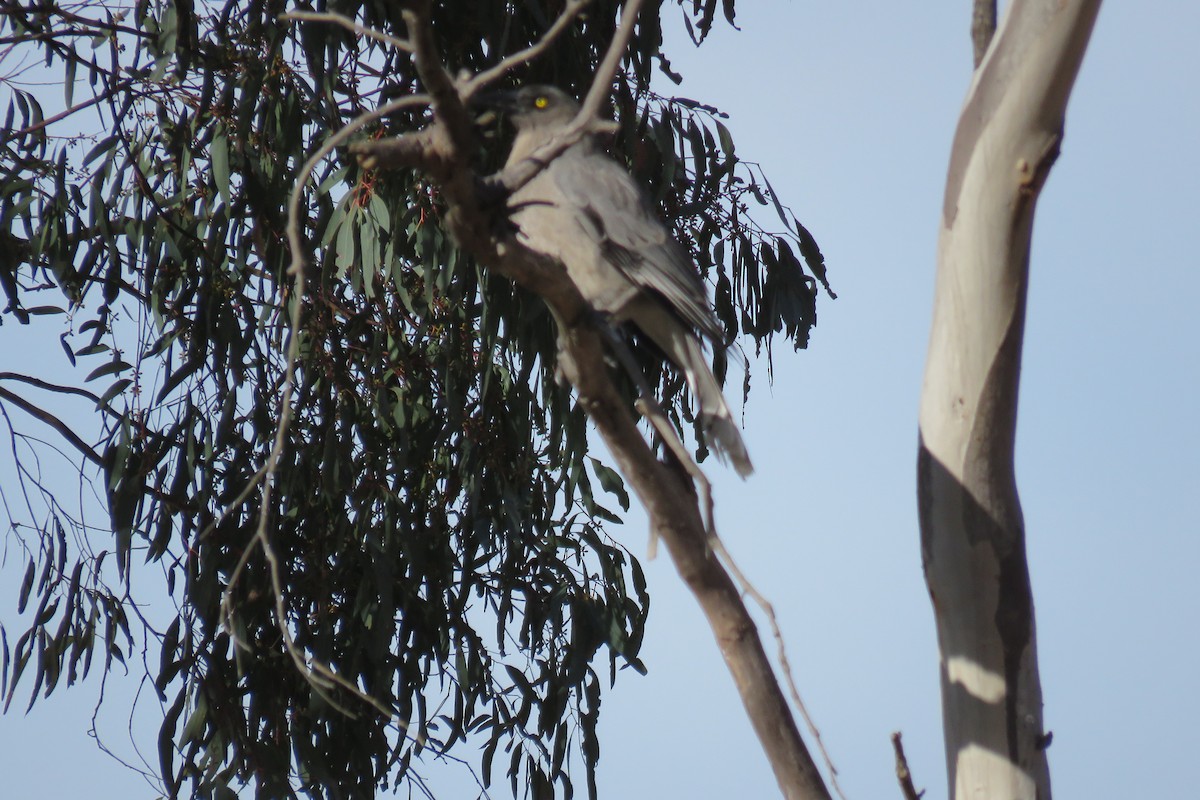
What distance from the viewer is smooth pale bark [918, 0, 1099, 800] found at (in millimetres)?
1919

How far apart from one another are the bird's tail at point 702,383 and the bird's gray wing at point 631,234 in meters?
0.05

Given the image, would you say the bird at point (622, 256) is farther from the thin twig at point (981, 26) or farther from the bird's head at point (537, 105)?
the thin twig at point (981, 26)

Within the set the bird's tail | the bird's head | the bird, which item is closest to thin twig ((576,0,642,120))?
the bird's tail

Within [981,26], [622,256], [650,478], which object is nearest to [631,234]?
[622,256]

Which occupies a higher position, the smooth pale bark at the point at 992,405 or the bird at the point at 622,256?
the bird at the point at 622,256

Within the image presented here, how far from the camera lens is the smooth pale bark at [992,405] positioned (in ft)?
6.30

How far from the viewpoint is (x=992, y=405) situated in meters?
1.96

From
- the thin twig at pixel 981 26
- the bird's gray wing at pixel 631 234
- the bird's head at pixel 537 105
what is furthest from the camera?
the bird's head at pixel 537 105

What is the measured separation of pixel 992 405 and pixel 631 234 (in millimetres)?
1204

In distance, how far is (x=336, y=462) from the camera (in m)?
3.43

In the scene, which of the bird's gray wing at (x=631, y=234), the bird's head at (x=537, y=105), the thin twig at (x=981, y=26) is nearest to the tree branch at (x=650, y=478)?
the thin twig at (x=981, y=26)

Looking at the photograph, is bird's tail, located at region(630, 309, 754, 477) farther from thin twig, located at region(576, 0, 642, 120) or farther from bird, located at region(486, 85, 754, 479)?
thin twig, located at region(576, 0, 642, 120)

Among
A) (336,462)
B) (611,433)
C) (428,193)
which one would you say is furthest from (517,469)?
(611,433)

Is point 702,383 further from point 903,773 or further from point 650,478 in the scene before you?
point 903,773
